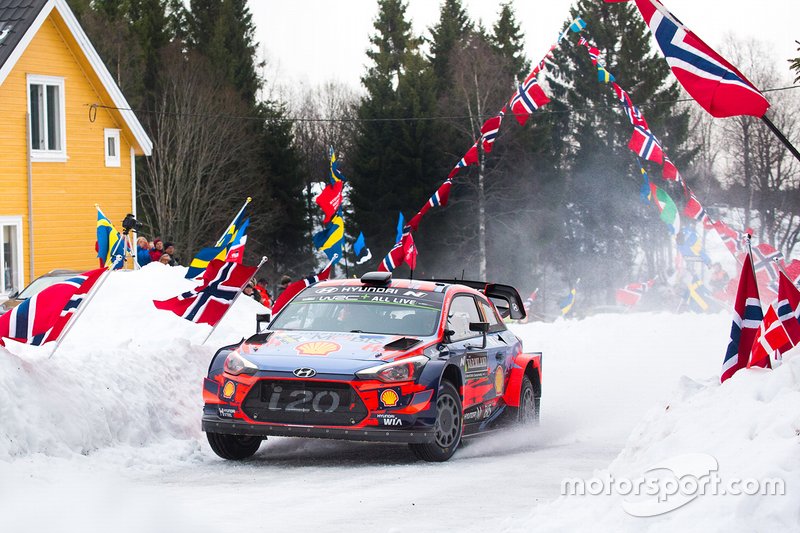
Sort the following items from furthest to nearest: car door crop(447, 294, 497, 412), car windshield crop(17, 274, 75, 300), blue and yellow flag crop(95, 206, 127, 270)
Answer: car windshield crop(17, 274, 75, 300) → blue and yellow flag crop(95, 206, 127, 270) → car door crop(447, 294, 497, 412)

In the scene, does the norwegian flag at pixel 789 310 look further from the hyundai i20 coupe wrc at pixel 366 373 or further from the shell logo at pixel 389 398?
the shell logo at pixel 389 398

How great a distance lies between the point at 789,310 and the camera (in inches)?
334

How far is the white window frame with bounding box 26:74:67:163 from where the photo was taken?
92.6ft

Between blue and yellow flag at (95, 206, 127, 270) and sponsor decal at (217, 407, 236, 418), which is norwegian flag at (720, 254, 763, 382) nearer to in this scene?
sponsor decal at (217, 407, 236, 418)

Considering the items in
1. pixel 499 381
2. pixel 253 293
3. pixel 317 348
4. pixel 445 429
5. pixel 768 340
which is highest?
pixel 768 340

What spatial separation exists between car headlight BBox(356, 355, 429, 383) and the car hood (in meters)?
0.12

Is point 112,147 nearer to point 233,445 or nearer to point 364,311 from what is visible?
point 364,311

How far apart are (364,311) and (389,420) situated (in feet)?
5.53

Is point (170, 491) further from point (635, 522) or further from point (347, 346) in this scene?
point (635, 522)

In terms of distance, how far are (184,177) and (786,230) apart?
29.9 meters

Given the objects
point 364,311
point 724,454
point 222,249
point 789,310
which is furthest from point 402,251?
point 724,454

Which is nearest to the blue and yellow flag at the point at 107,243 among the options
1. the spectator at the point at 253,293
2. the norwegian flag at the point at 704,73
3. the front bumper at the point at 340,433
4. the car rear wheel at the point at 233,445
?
the spectator at the point at 253,293

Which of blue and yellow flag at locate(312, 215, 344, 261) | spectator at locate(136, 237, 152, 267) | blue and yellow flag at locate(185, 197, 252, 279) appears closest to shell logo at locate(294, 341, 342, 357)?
blue and yellow flag at locate(185, 197, 252, 279)

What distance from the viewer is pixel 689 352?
2038cm
